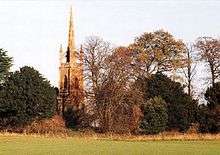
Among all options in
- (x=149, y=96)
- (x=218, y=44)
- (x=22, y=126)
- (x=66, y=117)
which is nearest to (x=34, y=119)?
(x=22, y=126)

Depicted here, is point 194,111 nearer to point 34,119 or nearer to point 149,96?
point 149,96

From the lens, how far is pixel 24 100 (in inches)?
2537

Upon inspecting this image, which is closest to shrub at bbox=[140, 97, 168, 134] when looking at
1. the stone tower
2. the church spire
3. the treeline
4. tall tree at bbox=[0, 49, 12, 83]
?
the treeline

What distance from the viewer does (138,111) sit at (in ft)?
202

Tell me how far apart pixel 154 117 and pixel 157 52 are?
45.2ft

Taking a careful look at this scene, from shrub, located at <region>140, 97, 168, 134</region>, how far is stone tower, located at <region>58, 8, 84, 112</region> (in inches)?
467

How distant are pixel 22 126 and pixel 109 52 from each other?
1460cm

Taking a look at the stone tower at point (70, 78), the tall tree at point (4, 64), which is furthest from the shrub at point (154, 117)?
the tall tree at point (4, 64)

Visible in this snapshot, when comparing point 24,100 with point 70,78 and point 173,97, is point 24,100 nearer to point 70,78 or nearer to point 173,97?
point 173,97

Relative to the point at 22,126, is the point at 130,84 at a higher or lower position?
higher

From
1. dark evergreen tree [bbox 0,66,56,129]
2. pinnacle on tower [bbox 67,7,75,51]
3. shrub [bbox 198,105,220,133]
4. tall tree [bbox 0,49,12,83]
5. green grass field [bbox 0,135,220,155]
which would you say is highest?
pinnacle on tower [bbox 67,7,75,51]

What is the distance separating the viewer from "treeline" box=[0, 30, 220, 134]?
62438mm

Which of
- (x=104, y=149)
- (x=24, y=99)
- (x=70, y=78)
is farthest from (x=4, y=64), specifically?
(x=104, y=149)

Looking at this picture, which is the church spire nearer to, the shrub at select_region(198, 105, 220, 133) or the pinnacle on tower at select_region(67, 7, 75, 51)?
the pinnacle on tower at select_region(67, 7, 75, 51)
